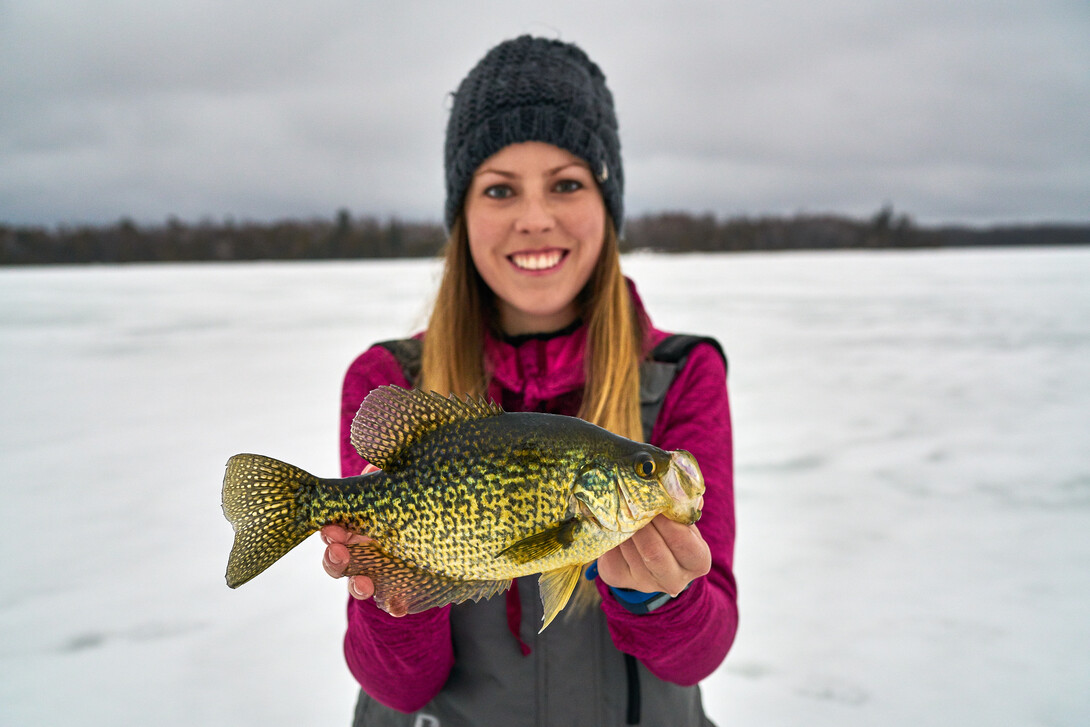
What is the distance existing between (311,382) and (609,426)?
8.10 meters

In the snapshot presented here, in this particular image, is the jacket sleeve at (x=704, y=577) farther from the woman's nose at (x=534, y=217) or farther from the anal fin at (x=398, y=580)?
the woman's nose at (x=534, y=217)

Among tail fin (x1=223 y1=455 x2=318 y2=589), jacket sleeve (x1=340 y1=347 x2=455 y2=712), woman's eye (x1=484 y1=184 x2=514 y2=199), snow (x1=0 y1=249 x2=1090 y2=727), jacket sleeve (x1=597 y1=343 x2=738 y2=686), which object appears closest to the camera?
tail fin (x1=223 y1=455 x2=318 y2=589)

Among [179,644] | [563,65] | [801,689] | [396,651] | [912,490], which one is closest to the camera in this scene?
[396,651]

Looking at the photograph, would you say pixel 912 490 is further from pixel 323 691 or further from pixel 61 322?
pixel 61 322

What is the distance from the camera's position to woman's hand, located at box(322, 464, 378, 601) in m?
1.61

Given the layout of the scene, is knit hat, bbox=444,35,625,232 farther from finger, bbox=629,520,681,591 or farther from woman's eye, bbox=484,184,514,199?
finger, bbox=629,520,681,591

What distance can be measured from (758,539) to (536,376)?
322 centimetres

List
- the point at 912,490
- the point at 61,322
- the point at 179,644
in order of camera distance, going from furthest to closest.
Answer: the point at 61,322, the point at 912,490, the point at 179,644

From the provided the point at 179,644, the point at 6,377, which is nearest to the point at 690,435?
the point at 179,644

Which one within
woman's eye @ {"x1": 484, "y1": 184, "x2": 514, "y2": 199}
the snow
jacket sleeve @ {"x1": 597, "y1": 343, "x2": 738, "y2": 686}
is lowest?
the snow

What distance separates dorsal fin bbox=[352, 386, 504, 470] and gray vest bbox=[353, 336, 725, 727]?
1250mm

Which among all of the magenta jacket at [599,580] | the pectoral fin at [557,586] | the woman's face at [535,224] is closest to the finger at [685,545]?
the pectoral fin at [557,586]

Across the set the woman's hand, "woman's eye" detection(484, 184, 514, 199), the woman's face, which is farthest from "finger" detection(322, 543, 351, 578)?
"woman's eye" detection(484, 184, 514, 199)

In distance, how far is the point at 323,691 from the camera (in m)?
3.63
